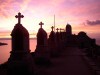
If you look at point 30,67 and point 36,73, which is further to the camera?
point 36,73

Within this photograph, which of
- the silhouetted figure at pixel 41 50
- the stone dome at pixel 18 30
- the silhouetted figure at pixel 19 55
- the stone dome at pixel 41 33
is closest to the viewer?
the silhouetted figure at pixel 19 55

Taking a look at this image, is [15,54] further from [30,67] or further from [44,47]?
[44,47]

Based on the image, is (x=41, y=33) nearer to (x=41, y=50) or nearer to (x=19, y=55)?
(x=41, y=50)

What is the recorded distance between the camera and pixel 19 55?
12195mm

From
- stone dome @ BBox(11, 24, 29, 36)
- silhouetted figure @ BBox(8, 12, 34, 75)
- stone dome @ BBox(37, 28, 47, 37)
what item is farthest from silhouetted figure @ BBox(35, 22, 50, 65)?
stone dome @ BBox(11, 24, 29, 36)

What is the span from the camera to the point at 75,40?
5053 cm

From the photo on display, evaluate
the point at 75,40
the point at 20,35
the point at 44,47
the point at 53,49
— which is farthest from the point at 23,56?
the point at 75,40

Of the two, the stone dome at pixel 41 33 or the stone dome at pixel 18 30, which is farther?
the stone dome at pixel 41 33

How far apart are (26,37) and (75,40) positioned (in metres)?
38.2

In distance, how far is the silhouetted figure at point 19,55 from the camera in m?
12.0

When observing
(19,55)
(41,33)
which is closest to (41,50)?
(41,33)

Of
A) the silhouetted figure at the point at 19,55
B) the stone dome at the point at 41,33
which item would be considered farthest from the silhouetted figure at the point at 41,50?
the silhouetted figure at the point at 19,55

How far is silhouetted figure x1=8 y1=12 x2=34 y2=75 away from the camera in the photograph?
12.0 metres

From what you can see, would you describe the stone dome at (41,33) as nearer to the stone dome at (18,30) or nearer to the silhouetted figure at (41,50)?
the silhouetted figure at (41,50)
